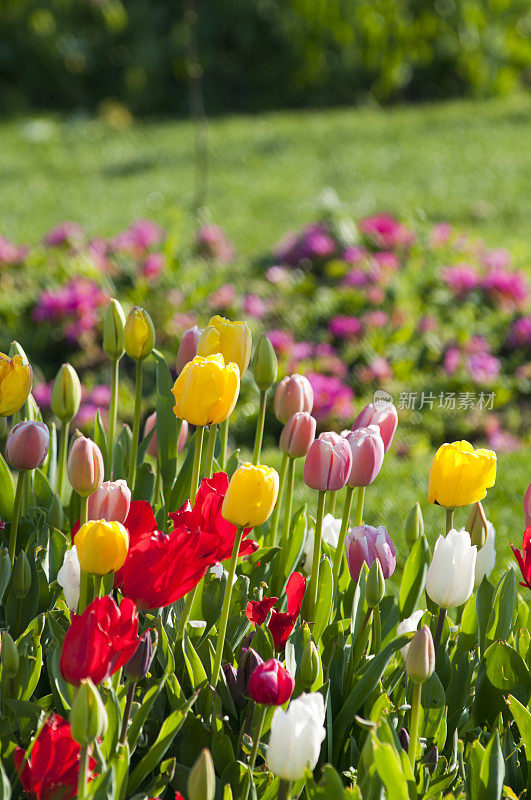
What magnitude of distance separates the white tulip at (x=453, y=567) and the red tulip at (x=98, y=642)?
45 centimetres

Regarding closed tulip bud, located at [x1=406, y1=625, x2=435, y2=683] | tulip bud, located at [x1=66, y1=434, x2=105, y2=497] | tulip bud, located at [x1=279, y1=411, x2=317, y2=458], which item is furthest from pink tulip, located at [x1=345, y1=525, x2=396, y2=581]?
tulip bud, located at [x1=66, y1=434, x2=105, y2=497]

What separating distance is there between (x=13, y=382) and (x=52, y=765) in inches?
22.6

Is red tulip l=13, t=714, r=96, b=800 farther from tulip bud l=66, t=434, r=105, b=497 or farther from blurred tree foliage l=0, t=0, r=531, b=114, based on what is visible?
blurred tree foliage l=0, t=0, r=531, b=114

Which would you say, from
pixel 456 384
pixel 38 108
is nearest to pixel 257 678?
pixel 456 384

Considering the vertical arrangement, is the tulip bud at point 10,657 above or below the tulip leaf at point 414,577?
above

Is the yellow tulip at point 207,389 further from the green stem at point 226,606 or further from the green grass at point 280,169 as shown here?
the green grass at point 280,169

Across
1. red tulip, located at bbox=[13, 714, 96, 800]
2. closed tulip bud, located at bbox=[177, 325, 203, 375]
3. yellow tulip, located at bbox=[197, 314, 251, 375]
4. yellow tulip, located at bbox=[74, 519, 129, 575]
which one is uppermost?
yellow tulip, located at bbox=[197, 314, 251, 375]

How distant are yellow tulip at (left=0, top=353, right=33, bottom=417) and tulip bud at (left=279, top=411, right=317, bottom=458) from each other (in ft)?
1.32

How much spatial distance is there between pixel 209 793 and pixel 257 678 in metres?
0.16

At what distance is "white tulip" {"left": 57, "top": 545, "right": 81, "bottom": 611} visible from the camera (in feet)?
4.58

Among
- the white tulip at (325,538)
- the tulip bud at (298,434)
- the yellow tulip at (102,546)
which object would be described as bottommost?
the white tulip at (325,538)

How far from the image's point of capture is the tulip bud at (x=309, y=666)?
1.33 m

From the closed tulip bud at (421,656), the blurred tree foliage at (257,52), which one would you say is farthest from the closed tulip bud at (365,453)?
the blurred tree foliage at (257,52)

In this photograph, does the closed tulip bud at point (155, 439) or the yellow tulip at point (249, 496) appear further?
the closed tulip bud at point (155, 439)
